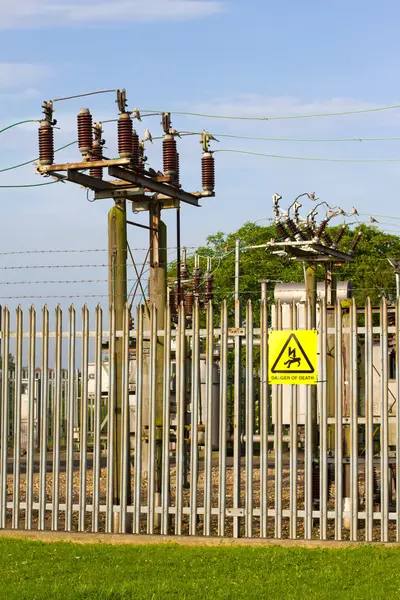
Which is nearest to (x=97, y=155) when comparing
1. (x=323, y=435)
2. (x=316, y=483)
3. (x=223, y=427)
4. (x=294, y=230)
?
(x=223, y=427)

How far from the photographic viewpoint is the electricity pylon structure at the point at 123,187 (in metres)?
12.6

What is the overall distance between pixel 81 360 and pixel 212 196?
3.61 meters

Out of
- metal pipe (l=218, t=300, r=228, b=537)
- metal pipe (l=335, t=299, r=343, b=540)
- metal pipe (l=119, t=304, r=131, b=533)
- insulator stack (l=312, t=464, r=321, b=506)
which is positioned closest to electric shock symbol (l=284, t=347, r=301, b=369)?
metal pipe (l=335, t=299, r=343, b=540)

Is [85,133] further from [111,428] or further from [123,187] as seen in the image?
[111,428]

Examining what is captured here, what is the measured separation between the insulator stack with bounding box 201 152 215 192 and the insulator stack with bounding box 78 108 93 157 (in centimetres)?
209

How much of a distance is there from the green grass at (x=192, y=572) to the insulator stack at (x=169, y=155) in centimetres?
520

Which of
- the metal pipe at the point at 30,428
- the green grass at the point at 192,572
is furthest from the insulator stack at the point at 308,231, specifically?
the green grass at the point at 192,572

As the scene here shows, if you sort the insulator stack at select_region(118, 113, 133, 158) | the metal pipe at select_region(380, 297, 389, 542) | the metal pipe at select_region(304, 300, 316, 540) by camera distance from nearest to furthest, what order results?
1. the metal pipe at select_region(380, 297, 389, 542)
2. the metal pipe at select_region(304, 300, 316, 540)
3. the insulator stack at select_region(118, 113, 133, 158)

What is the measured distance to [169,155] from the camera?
1400cm

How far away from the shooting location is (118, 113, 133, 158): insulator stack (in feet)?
41.9

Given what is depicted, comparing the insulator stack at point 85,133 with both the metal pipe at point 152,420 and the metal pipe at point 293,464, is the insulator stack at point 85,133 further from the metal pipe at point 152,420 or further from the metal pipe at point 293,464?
the metal pipe at point 293,464

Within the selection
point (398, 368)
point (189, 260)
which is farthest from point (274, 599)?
point (189, 260)

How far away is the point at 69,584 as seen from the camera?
8758mm

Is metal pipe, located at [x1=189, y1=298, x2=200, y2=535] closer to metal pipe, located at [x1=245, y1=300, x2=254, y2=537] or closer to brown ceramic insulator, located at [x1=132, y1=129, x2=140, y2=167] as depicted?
metal pipe, located at [x1=245, y1=300, x2=254, y2=537]
